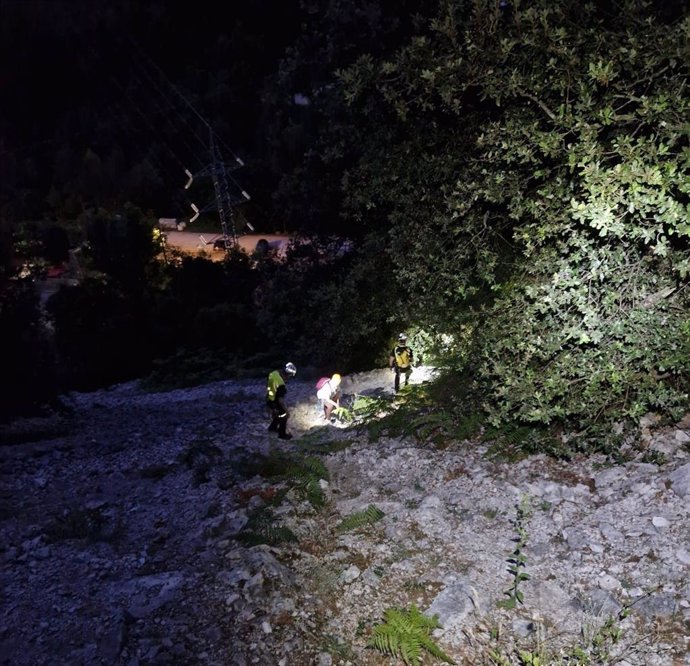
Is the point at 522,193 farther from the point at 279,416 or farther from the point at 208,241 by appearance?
the point at 208,241

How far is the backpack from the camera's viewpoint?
16906mm

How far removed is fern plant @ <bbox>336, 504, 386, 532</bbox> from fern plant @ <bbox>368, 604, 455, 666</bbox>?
78.4 inches

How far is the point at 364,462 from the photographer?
11.3 m

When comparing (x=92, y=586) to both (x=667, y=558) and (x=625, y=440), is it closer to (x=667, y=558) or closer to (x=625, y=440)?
(x=667, y=558)

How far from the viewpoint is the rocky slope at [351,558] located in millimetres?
6488

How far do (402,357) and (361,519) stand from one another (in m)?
8.60

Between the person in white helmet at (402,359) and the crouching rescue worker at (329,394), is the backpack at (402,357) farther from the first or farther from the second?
the crouching rescue worker at (329,394)

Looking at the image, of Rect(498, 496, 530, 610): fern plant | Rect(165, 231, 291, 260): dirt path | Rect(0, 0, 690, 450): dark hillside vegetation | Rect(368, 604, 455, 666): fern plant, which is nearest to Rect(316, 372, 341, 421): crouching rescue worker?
Rect(0, 0, 690, 450): dark hillside vegetation

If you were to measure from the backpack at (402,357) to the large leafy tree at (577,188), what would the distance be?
7.36m

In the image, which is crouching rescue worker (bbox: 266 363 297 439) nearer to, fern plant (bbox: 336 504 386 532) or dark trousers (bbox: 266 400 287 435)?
dark trousers (bbox: 266 400 287 435)

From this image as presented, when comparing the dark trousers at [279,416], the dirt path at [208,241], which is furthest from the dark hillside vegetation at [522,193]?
the dirt path at [208,241]

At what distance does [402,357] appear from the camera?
55.6 feet

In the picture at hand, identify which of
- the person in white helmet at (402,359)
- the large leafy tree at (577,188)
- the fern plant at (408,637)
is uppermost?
the large leafy tree at (577,188)

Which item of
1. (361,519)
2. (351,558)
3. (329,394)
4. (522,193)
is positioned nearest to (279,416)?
(329,394)
